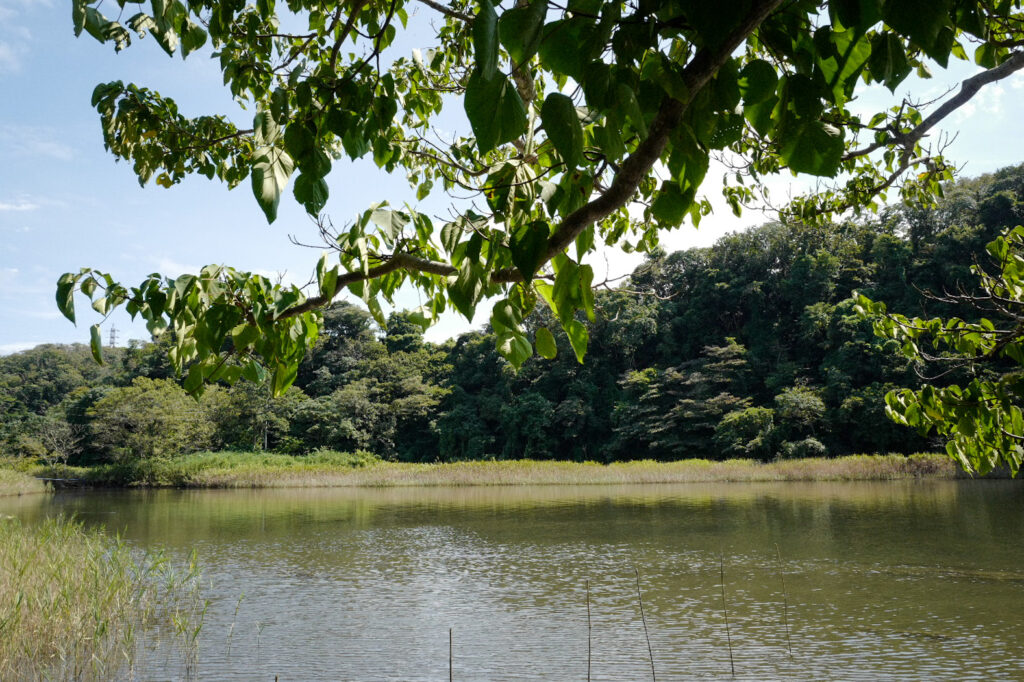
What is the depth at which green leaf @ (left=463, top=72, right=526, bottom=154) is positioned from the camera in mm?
505

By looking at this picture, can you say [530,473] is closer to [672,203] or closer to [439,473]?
[439,473]

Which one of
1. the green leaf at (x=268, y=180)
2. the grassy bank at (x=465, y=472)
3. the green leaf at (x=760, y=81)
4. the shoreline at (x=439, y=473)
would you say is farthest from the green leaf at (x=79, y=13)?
the grassy bank at (x=465, y=472)

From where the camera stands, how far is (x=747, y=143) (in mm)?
2527

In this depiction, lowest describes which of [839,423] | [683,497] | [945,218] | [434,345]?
[683,497]

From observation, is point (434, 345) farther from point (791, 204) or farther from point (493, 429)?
point (791, 204)

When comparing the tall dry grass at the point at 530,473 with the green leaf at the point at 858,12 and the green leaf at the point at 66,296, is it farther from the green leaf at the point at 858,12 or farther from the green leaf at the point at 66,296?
the green leaf at the point at 858,12

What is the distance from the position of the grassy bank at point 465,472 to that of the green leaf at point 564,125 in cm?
2102

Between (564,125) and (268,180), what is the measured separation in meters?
0.37

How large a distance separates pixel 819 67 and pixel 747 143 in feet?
6.68

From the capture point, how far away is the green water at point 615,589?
4.96 m

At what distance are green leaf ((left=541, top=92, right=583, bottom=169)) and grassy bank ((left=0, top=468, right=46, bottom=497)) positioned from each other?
25.2 metres

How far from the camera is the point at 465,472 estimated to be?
2261 cm

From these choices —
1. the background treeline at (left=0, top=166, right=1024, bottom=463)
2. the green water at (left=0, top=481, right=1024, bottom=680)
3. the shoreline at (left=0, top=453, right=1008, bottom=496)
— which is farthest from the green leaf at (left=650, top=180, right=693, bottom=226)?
the background treeline at (left=0, top=166, right=1024, bottom=463)

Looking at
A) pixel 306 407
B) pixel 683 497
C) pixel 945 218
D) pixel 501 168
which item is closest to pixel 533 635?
pixel 501 168
